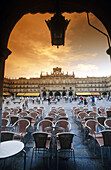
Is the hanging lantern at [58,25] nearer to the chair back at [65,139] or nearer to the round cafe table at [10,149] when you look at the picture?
the chair back at [65,139]

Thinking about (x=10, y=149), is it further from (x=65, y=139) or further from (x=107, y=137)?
(x=107, y=137)

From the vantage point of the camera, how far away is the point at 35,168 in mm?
2193

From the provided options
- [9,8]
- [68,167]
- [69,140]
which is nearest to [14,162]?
[68,167]

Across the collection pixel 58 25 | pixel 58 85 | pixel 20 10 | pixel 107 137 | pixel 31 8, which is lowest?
pixel 107 137

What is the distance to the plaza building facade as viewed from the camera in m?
53.5

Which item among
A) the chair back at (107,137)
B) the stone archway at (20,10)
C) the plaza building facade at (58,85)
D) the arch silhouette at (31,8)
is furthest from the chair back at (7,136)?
the plaza building facade at (58,85)

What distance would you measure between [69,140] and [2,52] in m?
2.81

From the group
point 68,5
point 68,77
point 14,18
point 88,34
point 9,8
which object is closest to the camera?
point 9,8

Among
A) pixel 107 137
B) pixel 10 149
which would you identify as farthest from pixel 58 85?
pixel 10 149

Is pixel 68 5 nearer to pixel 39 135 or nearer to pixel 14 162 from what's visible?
pixel 39 135

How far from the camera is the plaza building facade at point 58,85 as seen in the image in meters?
53.5

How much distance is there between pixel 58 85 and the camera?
53.9 meters

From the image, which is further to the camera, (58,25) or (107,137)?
(107,137)

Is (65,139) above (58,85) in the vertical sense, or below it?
below
